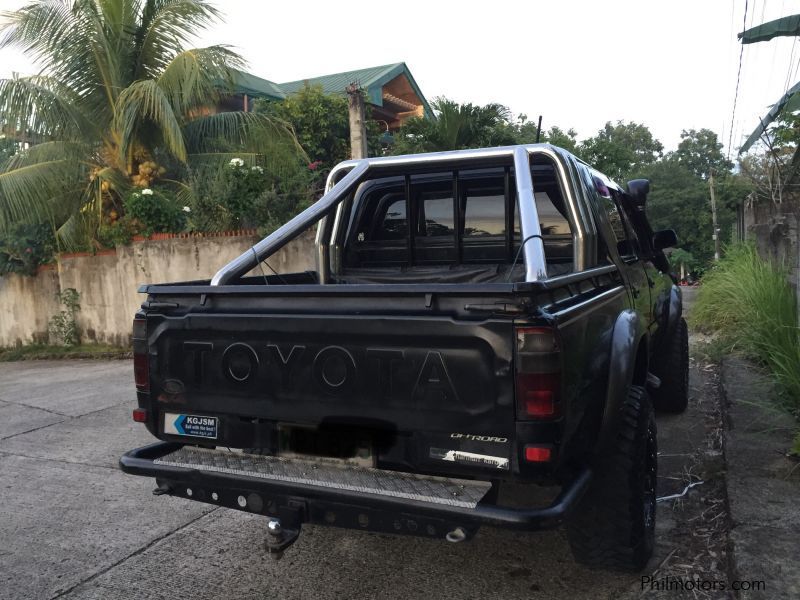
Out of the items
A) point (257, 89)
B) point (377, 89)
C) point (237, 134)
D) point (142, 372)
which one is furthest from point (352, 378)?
point (377, 89)

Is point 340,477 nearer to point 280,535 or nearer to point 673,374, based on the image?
point 280,535

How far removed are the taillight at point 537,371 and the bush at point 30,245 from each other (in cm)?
1266

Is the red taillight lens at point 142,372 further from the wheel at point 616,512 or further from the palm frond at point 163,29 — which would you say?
the palm frond at point 163,29

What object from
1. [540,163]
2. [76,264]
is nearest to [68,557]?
[540,163]

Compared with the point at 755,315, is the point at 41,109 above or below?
above

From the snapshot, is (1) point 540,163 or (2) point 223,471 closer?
(2) point 223,471

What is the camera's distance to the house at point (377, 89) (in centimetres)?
2012

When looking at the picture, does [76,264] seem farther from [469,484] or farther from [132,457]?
[469,484]

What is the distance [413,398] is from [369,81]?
21.0 metres

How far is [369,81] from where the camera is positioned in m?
22.2

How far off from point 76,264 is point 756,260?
35.1 feet

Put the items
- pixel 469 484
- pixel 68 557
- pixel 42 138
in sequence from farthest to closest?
pixel 42 138 < pixel 68 557 < pixel 469 484

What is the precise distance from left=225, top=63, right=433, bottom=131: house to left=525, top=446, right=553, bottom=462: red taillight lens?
60.1 feet

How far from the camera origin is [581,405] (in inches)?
101
